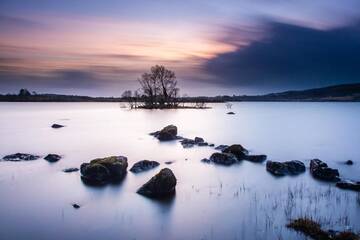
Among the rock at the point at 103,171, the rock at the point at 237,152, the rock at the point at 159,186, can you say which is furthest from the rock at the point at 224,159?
the rock at the point at 159,186

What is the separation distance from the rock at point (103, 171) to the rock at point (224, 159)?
570 cm

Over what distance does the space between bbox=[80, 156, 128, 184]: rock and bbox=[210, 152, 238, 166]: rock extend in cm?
570

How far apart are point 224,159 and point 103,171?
22.8ft

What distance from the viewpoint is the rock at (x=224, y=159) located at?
18.9 metres

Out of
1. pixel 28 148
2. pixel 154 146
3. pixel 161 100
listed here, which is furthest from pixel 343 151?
pixel 161 100

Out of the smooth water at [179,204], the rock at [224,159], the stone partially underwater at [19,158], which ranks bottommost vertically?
the stone partially underwater at [19,158]

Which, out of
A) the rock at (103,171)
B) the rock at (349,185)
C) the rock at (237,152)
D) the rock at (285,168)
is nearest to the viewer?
the rock at (349,185)

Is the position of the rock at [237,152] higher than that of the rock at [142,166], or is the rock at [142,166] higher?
the rock at [237,152]

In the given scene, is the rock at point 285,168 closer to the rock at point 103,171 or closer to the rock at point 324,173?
the rock at point 324,173

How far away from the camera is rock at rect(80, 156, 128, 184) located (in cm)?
1502

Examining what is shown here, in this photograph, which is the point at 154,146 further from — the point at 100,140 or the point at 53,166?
the point at 53,166

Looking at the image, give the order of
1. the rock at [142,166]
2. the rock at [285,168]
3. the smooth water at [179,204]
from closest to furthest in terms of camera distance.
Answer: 1. the smooth water at [179,204]
2. the rock at [285,168]
3. the rock at [142,166]

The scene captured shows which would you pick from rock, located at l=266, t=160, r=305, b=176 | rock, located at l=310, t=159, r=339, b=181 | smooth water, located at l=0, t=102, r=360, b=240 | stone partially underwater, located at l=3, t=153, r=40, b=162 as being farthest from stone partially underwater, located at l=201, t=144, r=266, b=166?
stone partially underwater, located at l=3, t=153, r=40, b=162

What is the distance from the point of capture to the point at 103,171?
15320 millimetres
